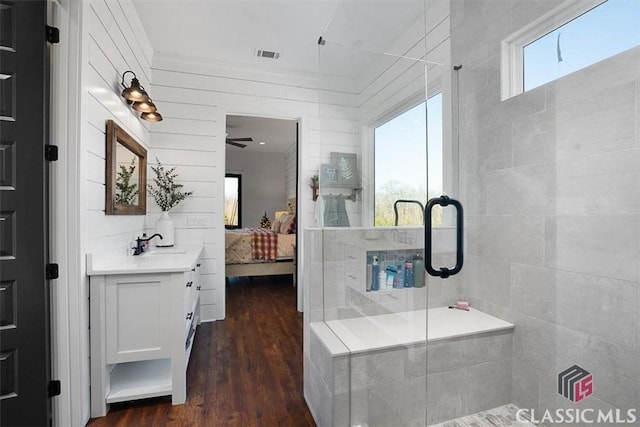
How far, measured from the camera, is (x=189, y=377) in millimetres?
2201

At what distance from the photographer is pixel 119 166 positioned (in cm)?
237

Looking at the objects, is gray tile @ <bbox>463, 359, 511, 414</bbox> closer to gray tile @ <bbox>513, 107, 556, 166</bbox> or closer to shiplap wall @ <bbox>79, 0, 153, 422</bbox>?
gray tile @ <bbox>513, 107, 556, 166</bbox>

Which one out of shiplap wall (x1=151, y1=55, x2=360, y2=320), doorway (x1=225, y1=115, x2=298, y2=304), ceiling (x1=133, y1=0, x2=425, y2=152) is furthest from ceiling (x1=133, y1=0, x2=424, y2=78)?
doorway (x1=225, y1=115, x2=298, y2=304)

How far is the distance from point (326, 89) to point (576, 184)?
5.47 feet

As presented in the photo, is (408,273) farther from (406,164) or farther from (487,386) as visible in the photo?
(487,386)

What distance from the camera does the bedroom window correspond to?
8148 mm

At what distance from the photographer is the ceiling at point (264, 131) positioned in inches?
221

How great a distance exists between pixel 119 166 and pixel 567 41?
3012 mm

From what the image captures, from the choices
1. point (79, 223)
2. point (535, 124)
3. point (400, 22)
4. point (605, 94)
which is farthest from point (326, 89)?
point (79, 223)

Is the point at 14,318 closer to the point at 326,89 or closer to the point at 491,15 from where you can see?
the point at 326,89

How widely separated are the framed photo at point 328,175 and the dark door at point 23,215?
5.06ft

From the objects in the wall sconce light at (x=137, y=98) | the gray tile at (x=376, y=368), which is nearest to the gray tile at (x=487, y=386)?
the gray tile at (x=376, y=368)

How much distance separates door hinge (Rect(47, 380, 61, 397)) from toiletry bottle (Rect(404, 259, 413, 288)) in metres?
1.99

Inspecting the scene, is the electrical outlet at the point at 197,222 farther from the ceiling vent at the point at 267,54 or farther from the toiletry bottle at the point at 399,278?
the toiletry bottle at the point at 399,278
